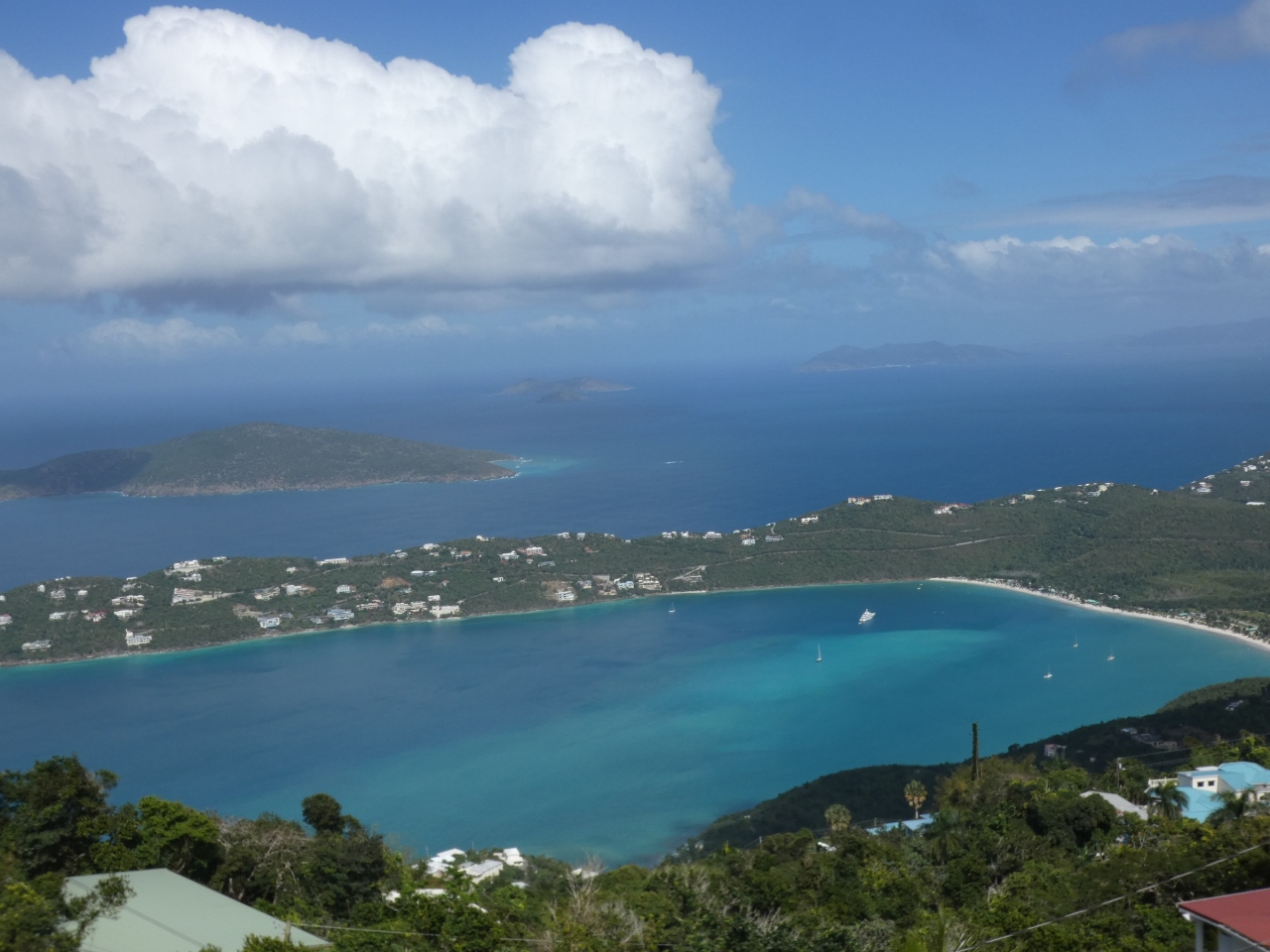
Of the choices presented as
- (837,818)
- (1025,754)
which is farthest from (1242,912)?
(1025,754)

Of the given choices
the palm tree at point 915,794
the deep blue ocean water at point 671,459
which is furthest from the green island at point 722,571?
the palm tree at point 915,794

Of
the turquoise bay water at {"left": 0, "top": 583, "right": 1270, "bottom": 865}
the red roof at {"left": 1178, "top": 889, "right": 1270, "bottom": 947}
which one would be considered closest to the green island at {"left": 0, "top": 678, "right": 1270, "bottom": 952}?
the red roof at {"left": 1178, "top": 889, "right": 1270, "bottom": 947}

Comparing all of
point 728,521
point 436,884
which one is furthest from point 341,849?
point 728,521

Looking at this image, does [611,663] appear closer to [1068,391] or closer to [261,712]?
[261,712]

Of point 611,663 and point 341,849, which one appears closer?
point 341,849

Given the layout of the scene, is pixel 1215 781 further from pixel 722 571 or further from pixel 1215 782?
pixel 722 571

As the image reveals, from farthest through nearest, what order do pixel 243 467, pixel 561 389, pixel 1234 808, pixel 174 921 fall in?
pixel 561 389
pixel 243 467
pixel 1234 808
pixel 174 921

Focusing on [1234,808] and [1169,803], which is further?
[1169,803]
